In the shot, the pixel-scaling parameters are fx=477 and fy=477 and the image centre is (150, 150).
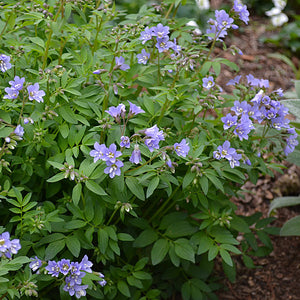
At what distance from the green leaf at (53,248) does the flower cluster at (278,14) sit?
452 cm

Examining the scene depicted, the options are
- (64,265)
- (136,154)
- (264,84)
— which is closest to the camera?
(136,154)

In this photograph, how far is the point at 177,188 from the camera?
2.50 m

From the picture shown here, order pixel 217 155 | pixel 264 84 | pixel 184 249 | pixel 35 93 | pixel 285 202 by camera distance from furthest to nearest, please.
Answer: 1. pixel 285 202
2. pixel 264 84
3. pixel 184 249
4. pixel 217 155
5. pixel 35 93

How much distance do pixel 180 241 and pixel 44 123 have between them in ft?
3.20

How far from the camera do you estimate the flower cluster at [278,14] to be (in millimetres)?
5852

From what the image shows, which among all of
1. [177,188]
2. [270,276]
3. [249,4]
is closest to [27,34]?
[177,188]

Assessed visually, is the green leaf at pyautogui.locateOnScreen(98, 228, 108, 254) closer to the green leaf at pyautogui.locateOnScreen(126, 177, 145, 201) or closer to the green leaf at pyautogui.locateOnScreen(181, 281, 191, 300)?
the green leaf at pyautogui.locateOnScreen(126, 177, 145, 201)

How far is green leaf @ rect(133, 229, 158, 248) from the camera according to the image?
265cm

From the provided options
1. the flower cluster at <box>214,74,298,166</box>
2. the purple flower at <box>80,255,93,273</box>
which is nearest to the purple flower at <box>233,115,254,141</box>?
the flower cluster at <box>214,74,298,166</box>

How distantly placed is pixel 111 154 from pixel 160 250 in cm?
79

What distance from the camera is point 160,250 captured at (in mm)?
2615

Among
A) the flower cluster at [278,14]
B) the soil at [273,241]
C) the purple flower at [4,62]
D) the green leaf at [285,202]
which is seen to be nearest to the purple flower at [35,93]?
the purple flower at [4,62]

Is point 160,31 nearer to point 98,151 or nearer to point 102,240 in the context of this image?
point 98,151

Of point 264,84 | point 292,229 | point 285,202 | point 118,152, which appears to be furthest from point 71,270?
point 285,202
